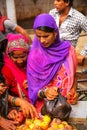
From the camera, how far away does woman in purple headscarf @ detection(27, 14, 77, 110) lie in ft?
11.1

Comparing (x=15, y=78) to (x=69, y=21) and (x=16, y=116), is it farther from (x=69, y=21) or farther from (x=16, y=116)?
(x=69, y=21)

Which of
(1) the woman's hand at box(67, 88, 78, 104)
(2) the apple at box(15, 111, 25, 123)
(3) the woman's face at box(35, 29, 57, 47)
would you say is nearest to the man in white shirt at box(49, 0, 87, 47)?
(3) the woman's face at box(35, 29, 57, 47)

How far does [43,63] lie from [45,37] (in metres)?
0.28

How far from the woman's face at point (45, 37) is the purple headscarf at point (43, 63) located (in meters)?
0.08

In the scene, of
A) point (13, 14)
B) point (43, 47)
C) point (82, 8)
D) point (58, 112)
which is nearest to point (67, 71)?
point (43, 47)

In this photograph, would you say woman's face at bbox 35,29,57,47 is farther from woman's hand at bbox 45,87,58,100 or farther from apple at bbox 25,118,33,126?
apple at bbox 25,118,33,126

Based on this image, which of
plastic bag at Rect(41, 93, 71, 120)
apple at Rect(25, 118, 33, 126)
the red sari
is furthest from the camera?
the red sari

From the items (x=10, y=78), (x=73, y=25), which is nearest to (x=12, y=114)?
(x=10, y=78)

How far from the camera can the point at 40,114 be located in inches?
129

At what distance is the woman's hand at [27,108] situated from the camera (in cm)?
329

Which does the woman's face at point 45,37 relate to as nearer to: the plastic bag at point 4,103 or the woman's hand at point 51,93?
the woman's hand at point 51,93

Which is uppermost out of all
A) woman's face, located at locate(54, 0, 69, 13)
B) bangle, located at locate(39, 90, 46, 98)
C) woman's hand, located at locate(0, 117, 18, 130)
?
woman's face, located at locate(54, 0, 69, 13)

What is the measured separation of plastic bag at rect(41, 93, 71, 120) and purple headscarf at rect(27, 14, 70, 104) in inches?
16.0

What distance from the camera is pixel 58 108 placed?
2.97 meters
